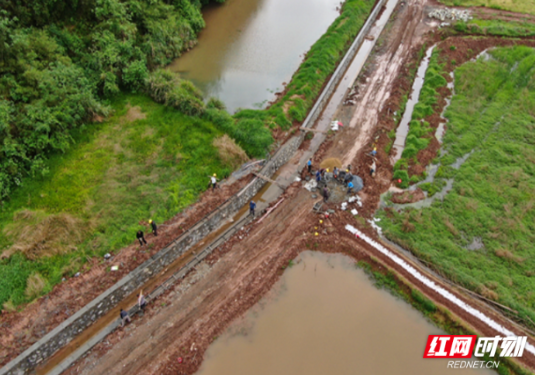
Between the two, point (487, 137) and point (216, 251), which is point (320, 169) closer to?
point (216, 251)

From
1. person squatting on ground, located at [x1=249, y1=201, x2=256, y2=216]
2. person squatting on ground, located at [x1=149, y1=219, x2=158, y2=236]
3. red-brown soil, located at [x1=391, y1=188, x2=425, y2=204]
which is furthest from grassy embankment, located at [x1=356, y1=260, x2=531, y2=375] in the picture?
person squatting on ground, located at [x1=149, y1=219, x2=158, y2=236]

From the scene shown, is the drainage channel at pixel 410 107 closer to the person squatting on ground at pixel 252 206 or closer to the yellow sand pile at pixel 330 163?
the yellow sand pile at pixel 330 163

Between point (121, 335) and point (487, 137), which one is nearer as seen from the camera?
point (121, 335)

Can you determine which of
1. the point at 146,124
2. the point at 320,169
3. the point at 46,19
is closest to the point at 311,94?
the point at 320,169

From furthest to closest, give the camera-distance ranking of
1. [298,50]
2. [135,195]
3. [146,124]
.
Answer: [298,50], [146,124], [135,195]

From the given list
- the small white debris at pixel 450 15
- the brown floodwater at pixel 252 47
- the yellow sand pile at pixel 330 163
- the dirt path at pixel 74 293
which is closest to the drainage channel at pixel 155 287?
the dirt path at pixel 74 293

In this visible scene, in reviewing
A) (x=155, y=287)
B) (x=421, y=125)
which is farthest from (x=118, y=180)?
(x=421, y=125)

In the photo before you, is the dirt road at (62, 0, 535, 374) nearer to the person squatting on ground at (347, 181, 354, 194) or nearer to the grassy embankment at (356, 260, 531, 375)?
the grassy embankment at (356, 260, 531, 375)
